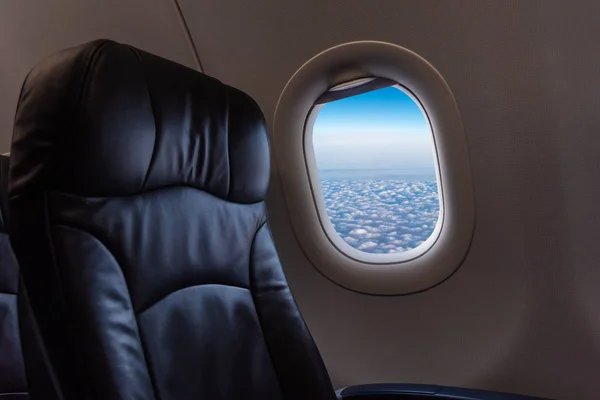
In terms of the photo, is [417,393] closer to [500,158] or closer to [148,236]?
[500,158]

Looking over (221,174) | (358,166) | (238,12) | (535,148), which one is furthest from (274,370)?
(238,12)

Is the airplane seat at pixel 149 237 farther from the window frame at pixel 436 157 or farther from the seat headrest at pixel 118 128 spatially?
the window frame at pixel 436 157

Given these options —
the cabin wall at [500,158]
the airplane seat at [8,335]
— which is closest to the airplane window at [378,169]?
the cabin wall at [500,158]

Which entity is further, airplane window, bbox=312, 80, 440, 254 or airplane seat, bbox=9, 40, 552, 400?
airplane window, bbox=312, 80, 440, 254

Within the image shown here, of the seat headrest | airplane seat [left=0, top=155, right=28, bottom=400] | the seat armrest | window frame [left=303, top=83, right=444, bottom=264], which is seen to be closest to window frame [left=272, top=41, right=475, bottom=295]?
window frame [left=303, top=83, right=444, bottom=264]

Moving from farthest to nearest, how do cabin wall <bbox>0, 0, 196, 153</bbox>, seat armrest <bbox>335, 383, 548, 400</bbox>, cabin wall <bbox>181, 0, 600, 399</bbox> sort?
cabin wall <bbox>0, 0, 196, 153</bbox> < cabin wall <bbox>181, 0, 600, 399</bbox> < seat armrest <bbox>335, 383, 548, 400</bbox>

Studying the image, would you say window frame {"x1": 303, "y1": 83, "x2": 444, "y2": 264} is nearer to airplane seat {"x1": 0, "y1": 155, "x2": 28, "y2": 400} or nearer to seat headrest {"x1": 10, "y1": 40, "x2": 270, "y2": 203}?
seat headrest {"x1": 10, "y1": 40, "x2": 270, "y2": 203}

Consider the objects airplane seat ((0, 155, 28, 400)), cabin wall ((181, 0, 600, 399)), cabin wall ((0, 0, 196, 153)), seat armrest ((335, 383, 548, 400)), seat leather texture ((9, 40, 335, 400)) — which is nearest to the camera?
seat leather texture ((9, 40, 335, 400))

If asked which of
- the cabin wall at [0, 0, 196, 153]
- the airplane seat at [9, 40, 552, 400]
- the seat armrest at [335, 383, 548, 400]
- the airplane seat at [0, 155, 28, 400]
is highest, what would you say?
the cabin wall at [0, 0, 196, 153]
